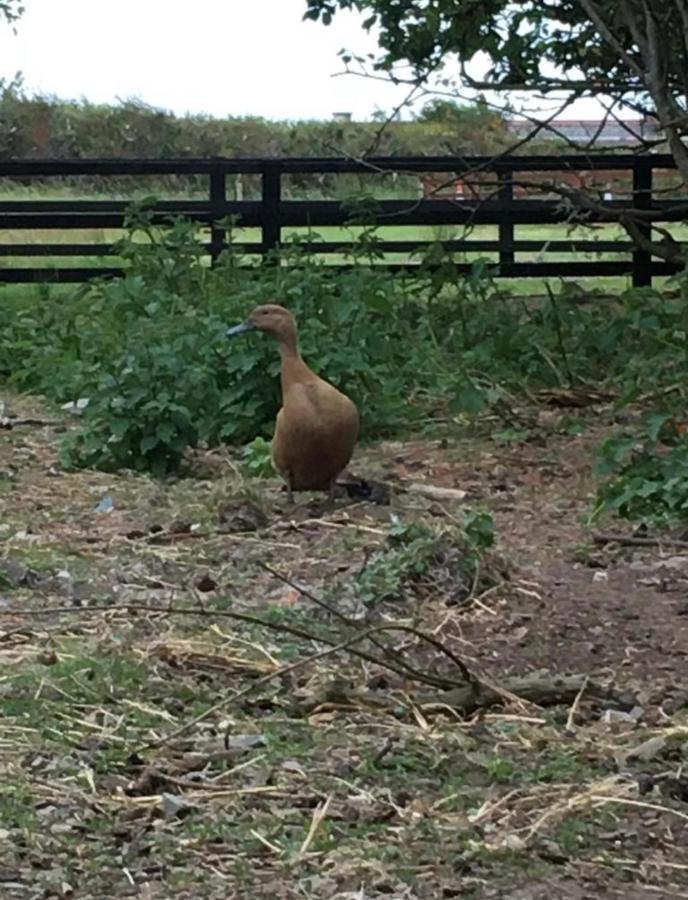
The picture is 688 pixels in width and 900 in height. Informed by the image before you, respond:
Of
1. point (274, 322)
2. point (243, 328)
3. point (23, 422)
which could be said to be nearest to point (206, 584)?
point (274, 322)

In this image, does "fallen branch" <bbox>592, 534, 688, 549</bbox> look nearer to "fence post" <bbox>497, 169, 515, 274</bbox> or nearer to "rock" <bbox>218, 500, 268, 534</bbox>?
"rock" <bbox>218, 500, 268, 534</bbox>

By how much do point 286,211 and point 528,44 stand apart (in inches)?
114

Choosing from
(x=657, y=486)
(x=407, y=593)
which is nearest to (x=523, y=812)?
(x=407, y=593)

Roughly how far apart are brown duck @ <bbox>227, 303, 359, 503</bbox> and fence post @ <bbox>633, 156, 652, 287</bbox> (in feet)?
22.2

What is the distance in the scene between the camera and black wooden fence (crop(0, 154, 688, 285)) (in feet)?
44.8

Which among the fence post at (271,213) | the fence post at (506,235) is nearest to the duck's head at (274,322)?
the fence post at (271,213)

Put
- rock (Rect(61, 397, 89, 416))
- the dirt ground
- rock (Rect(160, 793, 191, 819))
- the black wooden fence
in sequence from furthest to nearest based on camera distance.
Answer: the black wooden fence < rock (Rect(61, 397, 89, 416)) < rock (Rect(160, 793, 191, 819)) < the dirt ground

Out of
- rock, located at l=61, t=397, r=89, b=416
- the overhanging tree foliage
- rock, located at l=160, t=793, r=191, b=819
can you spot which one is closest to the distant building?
the overhanging tree foliage

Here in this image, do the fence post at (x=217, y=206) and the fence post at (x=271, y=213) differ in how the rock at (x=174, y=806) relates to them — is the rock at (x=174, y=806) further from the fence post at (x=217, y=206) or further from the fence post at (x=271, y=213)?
the fence post at (x=271, y=213)

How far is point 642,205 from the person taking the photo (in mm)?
14352

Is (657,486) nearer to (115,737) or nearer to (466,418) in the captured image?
(466,418)

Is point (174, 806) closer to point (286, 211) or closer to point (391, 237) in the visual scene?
point (286, 211)

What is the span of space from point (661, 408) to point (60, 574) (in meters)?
3.10

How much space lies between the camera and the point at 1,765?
4.18 m
